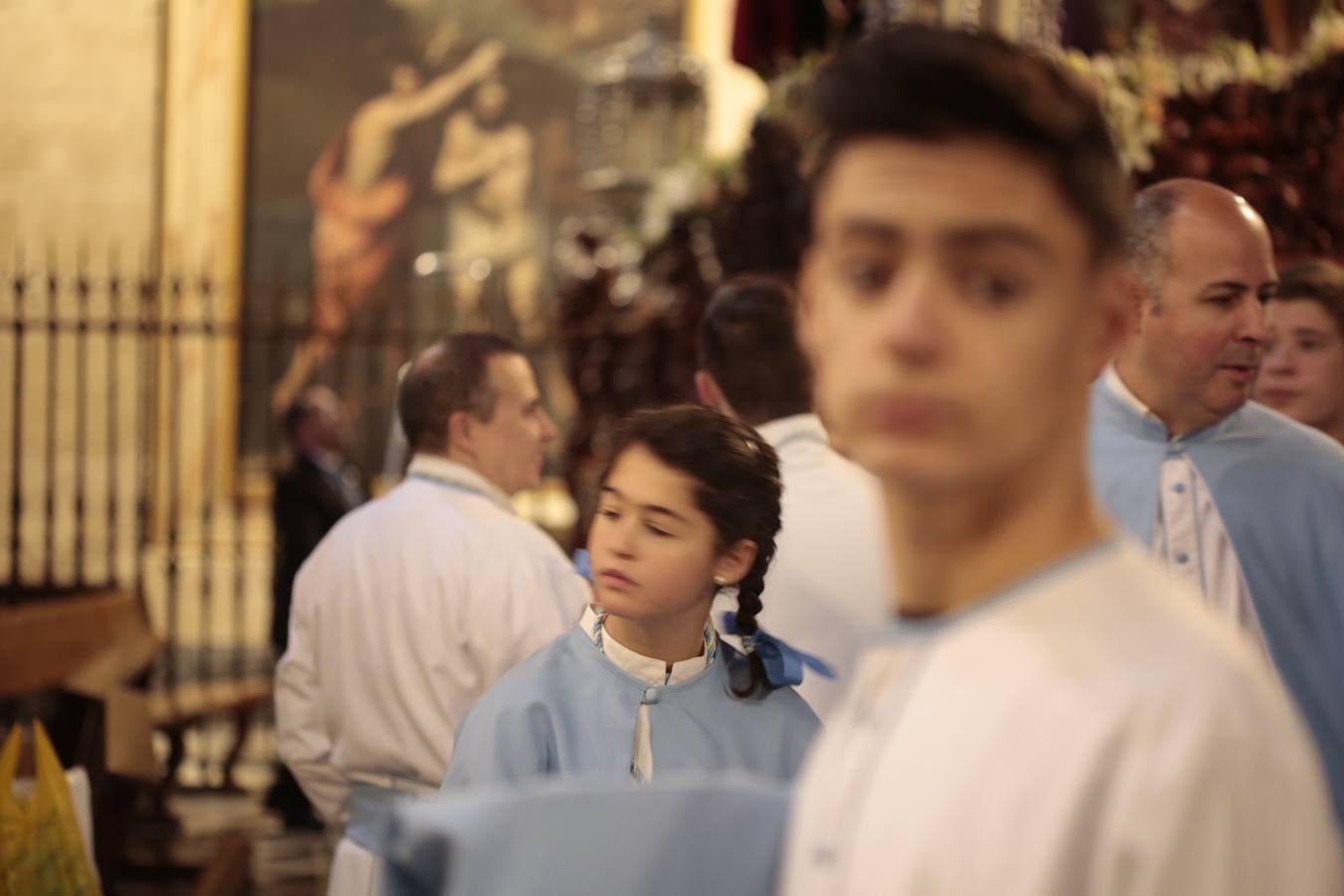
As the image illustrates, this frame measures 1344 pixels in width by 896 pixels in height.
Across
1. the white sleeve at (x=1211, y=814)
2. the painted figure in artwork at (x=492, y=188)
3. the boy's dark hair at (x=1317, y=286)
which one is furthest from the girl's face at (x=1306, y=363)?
the painted figure in artwork at (x=492, y=188)

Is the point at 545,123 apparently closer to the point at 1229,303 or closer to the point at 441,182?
the point at 441,182

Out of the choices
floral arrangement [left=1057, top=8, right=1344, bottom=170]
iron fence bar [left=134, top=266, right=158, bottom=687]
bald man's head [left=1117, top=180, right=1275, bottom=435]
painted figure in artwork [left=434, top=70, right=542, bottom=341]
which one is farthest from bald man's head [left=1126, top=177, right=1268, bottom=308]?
painted figure in artwork [left=434, top=70, right=542, bottom=341]

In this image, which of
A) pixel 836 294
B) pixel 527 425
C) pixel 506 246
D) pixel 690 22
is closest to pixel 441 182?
pixel 506 246

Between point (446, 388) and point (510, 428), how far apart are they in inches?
6.9

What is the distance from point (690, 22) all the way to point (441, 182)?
2.30 metres

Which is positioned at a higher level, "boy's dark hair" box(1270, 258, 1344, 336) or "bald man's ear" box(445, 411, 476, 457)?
"boy's dark hair" box(1270, 258, 1344, 336)

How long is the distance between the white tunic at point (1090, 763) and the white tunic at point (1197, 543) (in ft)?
6.03

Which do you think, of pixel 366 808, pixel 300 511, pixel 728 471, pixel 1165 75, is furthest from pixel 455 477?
pixel 300 511

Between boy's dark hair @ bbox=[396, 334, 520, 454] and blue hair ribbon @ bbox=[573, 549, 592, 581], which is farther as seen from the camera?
boy's dark hair @ bbox=[396, 334, 520, 454]

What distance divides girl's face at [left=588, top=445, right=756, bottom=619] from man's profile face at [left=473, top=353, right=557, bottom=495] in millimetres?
1342

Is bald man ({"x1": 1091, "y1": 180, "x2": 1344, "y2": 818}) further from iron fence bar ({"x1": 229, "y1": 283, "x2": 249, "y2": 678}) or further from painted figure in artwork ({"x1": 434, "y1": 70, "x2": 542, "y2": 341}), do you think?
painted figure in artwork ({"x1": 434, "y1": 70, "x2": 542, "y2": 341})

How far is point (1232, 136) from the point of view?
643cm

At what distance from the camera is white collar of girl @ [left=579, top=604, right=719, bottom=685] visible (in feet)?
8.50

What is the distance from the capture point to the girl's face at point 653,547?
257 cm
